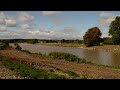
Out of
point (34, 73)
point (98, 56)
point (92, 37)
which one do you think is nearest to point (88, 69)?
point (34, 73)

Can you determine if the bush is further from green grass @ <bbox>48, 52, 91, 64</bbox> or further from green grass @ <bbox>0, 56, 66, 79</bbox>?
green grass @ <bbox>0, 56, 66, 79</bbox>

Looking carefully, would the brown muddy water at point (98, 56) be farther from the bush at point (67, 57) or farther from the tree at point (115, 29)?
the tree at point (115, 29)

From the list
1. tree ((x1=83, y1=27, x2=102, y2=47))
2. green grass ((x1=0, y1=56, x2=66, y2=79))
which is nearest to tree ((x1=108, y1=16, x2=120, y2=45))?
tree ((x1=83, y1=27, x2=102, y2=47))

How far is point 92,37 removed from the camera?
64062 mm

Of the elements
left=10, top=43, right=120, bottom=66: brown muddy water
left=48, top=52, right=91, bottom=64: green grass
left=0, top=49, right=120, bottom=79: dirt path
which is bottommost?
left=10, top=43, right=120, bottom=66: brown muddy water

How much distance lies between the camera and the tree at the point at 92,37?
2509 inches

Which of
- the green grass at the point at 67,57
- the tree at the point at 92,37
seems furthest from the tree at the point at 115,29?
the green grass at the point at 67,57

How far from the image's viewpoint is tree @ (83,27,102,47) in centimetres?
6372

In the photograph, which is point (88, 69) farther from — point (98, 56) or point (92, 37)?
point (92, 37)

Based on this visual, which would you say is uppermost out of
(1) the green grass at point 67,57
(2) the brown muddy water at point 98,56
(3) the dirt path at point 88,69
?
(1) the green grass at point 67,57
